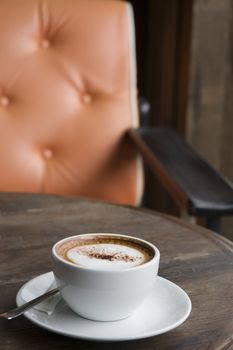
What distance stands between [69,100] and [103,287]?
95 centimetres

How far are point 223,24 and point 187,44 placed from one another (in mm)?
176

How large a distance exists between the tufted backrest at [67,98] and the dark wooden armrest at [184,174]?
0.31ft

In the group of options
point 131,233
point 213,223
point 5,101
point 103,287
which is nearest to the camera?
point 103,287

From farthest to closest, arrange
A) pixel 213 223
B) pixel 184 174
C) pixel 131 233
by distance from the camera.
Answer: pixel 184 174, pixel 213 223, pixel 131 233

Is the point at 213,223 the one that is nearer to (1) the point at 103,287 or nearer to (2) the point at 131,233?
(2) the point at 131,233

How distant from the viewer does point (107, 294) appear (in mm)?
555

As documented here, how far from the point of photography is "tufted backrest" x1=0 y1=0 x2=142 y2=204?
143 centimetres

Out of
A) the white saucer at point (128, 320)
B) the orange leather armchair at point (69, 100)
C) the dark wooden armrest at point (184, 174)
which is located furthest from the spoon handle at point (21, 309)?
the orange leather armchair at point (69, 100)

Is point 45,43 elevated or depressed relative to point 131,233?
elevated

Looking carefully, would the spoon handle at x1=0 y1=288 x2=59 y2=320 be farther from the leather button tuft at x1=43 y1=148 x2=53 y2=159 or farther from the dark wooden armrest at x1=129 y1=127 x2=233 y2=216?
the leather button tuft at x1=43 y1=148 x2=53 y2=159

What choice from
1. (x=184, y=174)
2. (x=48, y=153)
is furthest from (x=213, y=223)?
(x=48, y=153)

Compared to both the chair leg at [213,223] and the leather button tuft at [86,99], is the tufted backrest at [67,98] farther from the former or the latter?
the chair leg at [213,223]

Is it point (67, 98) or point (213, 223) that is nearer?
point (213, 223)

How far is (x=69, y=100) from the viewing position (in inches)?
57.4
